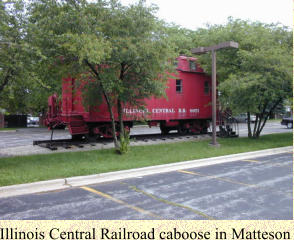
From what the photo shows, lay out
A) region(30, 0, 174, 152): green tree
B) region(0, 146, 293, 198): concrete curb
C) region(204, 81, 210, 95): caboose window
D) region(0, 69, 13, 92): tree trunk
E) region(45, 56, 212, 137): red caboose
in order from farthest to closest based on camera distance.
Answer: region(204, 81, 210, 95): caboose window
region(45, 56, 212, 137): red caboose
region(30, 0, 174, 152): green tree
region(0, 69, 13, 92): tree trunk
region(0, 146, 293, 198): concrete curb

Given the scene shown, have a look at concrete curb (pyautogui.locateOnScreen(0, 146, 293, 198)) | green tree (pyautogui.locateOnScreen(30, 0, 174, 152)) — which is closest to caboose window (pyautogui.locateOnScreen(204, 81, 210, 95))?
green tree (pyautogui.locateOnScreen(30, 0, 174, 152))

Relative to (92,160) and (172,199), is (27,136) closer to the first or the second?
(92,160)

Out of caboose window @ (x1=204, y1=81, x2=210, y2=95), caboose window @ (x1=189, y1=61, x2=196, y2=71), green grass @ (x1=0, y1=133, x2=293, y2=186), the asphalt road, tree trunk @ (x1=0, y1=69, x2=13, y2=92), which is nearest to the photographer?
green grass @ (x1=0, y1=133, x2=293, y2=186)

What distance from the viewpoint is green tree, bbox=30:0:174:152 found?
9320 millimetres

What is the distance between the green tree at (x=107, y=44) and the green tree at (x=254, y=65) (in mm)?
4682

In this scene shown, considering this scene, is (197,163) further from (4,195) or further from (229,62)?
(229,62)

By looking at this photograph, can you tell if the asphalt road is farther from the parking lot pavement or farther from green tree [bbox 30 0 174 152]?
the parking lot pavement

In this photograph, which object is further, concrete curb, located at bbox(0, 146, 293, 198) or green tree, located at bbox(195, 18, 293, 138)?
green tree, located at bbox(195, 18, 293, 138)

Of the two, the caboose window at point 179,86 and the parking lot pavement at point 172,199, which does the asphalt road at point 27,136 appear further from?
the parking lot pavement at point 172,199

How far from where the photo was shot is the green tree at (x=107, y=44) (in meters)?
9.32

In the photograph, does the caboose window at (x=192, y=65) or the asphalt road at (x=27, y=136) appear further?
the caboose window at (x=192, y=65)

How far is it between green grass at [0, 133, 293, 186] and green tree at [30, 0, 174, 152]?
4.46 feet

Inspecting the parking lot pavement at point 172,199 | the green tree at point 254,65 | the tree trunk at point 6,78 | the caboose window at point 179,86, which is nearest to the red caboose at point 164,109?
the caboose window at point 179,86

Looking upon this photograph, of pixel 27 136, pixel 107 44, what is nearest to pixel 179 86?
pixel 107 44
